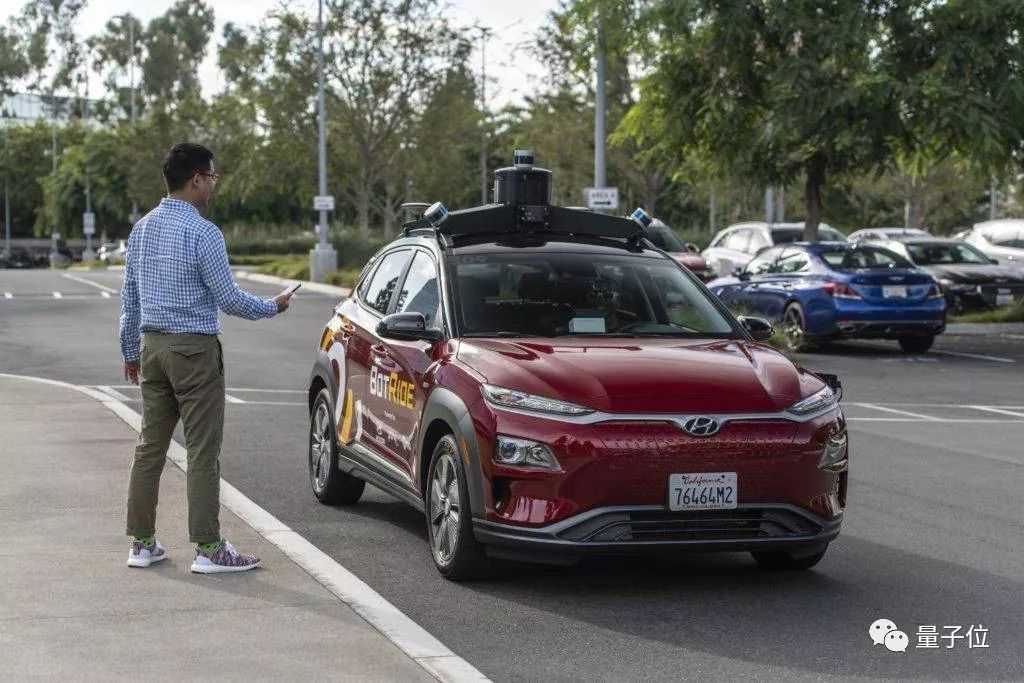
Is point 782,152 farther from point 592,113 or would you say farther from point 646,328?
point 592,113

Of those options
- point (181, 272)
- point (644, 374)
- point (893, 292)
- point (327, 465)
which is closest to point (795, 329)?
point (893, 292)

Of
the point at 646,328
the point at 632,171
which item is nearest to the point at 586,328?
the point at 646,328

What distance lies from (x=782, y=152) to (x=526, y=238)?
721 inches

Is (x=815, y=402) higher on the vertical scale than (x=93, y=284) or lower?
higher

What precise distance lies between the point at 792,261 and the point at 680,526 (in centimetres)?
1670

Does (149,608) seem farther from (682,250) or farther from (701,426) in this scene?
(682,250)

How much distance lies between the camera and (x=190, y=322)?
7391 mm

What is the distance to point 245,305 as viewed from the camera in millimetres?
7473

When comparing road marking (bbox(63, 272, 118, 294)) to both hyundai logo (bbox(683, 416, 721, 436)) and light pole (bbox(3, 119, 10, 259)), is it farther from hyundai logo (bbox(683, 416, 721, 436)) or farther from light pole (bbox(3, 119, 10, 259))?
light pole (bbox(3, 119, 10, 259))

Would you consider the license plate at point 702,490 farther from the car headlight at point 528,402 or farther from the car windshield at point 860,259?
the car windshield at point 860,259

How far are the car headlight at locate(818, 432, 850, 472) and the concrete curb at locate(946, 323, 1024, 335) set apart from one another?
20096 millimetres

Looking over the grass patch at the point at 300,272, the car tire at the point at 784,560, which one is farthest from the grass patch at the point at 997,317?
the car tire at the point at 784,560

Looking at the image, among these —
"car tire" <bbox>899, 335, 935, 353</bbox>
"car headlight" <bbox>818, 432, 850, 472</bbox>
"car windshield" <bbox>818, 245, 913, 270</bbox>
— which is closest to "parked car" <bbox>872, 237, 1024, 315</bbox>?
"car tire" <bbox>899, 335, 935, 353</bbox>

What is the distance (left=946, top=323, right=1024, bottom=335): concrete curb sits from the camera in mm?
26781
